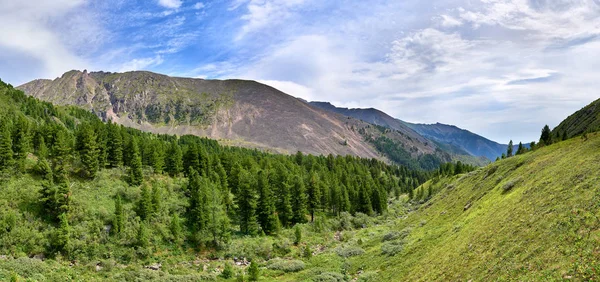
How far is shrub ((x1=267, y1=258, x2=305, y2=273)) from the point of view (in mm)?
56062

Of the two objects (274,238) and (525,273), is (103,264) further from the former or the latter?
(525,273)

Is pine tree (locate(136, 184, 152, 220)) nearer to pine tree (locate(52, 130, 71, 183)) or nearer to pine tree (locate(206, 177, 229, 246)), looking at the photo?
pine tree (locate(206, 177, 229, 246))

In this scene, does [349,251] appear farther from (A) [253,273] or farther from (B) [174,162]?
(B) [174,162]

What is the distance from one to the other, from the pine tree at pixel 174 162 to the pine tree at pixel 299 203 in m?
32.4

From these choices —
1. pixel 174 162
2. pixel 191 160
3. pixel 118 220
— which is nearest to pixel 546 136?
pixel 191 160

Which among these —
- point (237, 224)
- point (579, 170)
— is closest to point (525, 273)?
point (579, 170)

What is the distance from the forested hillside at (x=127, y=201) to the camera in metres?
52.6

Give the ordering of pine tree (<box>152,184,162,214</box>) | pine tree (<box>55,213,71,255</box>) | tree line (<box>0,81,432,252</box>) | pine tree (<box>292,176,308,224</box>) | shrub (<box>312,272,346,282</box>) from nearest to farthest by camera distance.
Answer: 1. shrub (<box>312,272,346,282</box>)
2. pine tree (<box>55,213,71,255</box>)
3. tree line (<box>0,81,432,252</box>)
4. pine tree (<box>152,184,162,214</box>)
5. pine tree (<box>292,176,308,224</box>)

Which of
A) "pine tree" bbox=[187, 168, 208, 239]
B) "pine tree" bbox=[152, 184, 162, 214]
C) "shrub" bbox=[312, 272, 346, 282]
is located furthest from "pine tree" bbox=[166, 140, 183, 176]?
"shrub" bbox=[312, 272, 346, 282]

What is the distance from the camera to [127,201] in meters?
67.5

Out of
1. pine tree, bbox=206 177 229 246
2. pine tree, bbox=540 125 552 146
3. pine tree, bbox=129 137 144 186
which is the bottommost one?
pine tree, bbox=206 177 229 246

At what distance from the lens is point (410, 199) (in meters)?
136

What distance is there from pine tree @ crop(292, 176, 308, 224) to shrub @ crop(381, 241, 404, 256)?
34.7 meters

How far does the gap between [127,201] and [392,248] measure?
52.8m
